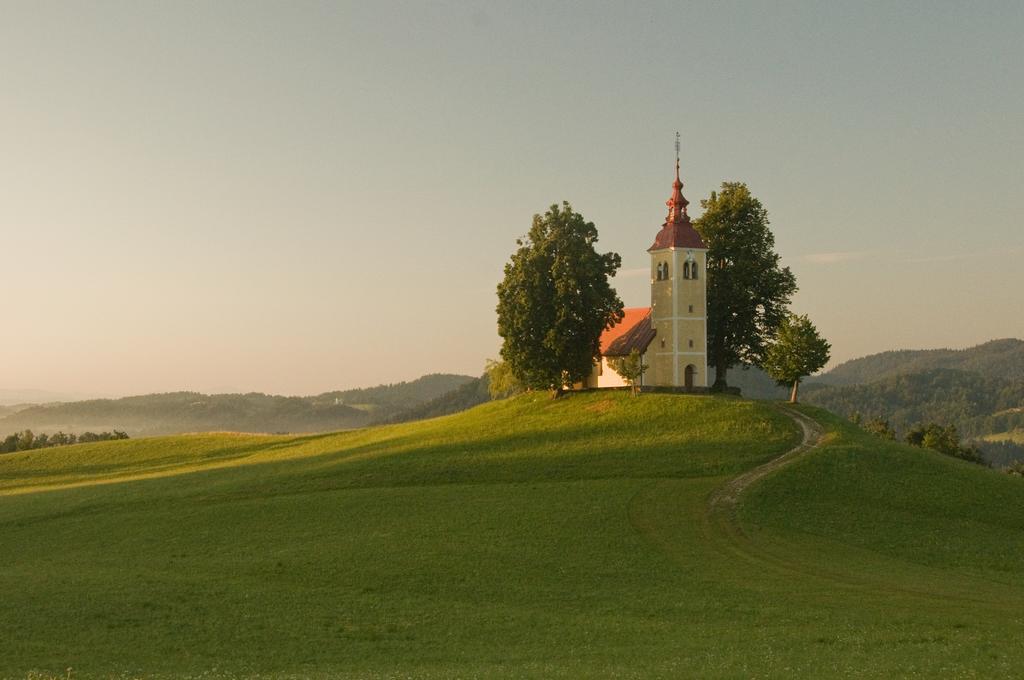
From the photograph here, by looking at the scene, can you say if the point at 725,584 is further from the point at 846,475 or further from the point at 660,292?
the point at 660,292

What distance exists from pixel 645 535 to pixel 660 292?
38926 mm

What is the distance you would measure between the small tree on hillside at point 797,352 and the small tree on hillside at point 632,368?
10.7 metres

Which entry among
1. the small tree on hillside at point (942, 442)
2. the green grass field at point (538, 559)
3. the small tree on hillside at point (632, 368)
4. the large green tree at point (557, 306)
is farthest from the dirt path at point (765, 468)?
the small tree on hillside at point (942, 442)

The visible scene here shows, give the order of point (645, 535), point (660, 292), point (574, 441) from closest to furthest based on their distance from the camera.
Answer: point (645, 535) < point (574, 441) < point (660, 292)

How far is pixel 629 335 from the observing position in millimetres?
79500

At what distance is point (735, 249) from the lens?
79.6 meters

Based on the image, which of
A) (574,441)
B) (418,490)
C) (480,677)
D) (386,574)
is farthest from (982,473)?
(480,677)

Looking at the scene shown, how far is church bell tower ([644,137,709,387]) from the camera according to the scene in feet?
250

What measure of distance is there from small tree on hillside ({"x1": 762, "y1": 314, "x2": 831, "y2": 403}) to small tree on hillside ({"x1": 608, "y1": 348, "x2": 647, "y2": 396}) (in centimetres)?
1073

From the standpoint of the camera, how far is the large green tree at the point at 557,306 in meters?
73.2

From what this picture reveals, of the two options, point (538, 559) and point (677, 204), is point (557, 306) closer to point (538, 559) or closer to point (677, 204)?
point (677, 204)

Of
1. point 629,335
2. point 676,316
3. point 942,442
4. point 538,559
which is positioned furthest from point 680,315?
point 538,559

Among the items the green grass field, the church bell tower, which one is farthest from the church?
the green grass field

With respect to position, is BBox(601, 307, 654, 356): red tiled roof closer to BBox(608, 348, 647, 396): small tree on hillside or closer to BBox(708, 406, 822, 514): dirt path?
BBox(608, 348, 647, 396): small tree on hillside
